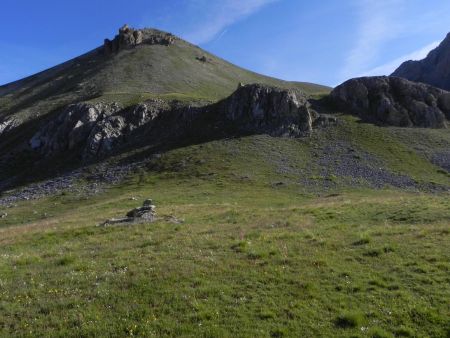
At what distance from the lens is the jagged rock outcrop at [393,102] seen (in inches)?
3383

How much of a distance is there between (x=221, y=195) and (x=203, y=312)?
38.2 m

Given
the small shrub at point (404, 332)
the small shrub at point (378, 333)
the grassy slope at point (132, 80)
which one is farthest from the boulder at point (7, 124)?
the small shrub at point (404, 332)

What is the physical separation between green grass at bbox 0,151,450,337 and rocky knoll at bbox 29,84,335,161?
50377 mm

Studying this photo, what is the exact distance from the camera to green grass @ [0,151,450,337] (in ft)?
45.0

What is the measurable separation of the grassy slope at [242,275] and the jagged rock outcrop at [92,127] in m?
55.3

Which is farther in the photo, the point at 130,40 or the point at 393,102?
the point at 130,40

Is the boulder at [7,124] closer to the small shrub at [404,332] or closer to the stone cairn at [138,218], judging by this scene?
the stone cairn at [138,218]

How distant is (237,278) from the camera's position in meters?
17.2

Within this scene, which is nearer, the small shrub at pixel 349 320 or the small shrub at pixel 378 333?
the small shrub at pixel 378 333

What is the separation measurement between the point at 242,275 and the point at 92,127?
8191 cm

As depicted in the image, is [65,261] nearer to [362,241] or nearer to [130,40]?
[362,241]

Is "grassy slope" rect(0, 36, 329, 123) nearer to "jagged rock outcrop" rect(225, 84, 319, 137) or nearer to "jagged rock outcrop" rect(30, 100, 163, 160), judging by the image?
"jagged rock outcrop" rect(30, 100, 163, 160)

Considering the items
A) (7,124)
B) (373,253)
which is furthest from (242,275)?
(7,124)

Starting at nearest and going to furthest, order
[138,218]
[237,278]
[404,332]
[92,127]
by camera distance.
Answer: [404,332] < [237,278] < [138,218] < [92,127]
